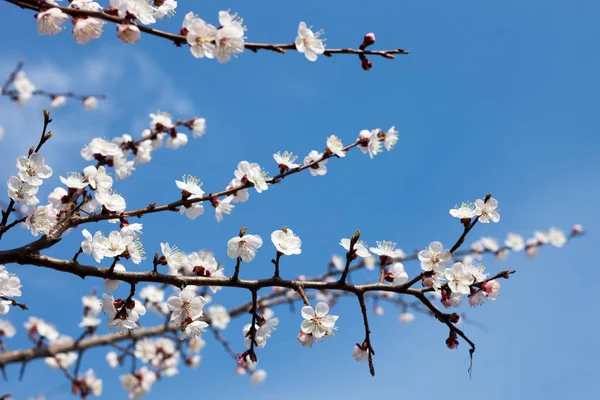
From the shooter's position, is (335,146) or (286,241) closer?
(286,241)

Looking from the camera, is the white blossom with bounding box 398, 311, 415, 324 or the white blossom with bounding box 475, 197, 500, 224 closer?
the white blossom with bounding box 475, 197, 500, 224

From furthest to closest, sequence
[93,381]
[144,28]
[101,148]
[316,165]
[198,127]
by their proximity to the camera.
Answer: [93,381], [198,127], [316,165], [101,148], [144,28]

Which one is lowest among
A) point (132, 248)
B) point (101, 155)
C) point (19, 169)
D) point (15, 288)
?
point (15, 288)

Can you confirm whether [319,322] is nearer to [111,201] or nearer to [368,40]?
[111,201]

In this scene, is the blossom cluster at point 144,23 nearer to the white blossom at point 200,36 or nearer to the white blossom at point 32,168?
the white blossom at point 200,36

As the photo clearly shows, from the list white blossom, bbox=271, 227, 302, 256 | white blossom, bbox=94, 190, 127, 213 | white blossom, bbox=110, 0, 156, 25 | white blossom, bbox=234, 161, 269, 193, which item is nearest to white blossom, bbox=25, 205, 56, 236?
white blossom, bbox=94, 190, 127, 213

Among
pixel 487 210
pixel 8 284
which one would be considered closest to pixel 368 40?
pixel 487 210

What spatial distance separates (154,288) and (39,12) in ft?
23.2

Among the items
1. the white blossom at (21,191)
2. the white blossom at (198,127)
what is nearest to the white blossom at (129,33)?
the white blossom at (21,191)

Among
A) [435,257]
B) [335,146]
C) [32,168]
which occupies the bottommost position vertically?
[435,257]

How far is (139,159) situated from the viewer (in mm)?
4500

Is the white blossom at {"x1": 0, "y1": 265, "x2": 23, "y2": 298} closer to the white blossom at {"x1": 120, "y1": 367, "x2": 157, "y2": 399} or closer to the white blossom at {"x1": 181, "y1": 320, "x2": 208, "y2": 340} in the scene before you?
the white blossom at {"x1": 181, "y1": 320, "x2": 208, "y2": 340}

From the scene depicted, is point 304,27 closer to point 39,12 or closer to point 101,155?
point 39,12

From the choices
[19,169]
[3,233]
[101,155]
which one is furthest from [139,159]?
[3,233]
